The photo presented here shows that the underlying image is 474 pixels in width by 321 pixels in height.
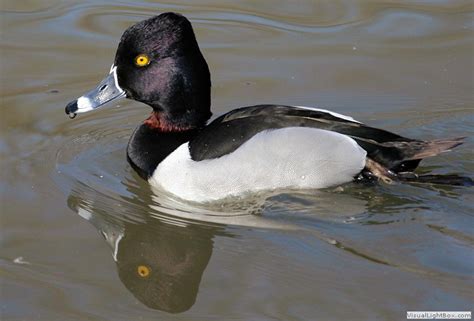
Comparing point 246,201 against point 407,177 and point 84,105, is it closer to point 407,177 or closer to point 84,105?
point 407,177

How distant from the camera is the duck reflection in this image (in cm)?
552

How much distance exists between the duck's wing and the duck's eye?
755 millimetres

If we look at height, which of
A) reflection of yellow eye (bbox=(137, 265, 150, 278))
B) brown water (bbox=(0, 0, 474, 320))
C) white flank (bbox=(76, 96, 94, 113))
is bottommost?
reflection of yellow eye (bbox=(137, 265, 150, 278))

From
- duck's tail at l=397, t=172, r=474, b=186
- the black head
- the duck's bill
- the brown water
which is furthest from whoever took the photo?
the duck's bill

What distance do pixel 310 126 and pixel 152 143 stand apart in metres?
1.27

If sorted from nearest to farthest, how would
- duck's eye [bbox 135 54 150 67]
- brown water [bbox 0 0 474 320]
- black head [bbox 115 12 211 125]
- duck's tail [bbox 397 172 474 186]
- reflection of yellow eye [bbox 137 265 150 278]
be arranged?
brown water [bbox 0 0 474 320] < reflection of yellow eye [bbox 137 265 150 278] < duck's tail [bbox 397 172 474 186] < black head [bbox 115 12 211 125] < duck's eye [bbox 135 54 150 67]

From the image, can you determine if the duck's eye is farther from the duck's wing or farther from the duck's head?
the duck's wing

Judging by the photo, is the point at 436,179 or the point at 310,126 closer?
the point at 310,126

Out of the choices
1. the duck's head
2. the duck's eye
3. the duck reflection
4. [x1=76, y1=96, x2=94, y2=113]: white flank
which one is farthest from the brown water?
the duck's eye

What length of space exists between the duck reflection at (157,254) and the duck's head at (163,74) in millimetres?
939

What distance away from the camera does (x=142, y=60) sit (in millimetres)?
6969

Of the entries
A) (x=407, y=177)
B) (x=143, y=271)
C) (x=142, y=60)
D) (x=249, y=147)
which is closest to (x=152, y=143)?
(x=142, y=60)

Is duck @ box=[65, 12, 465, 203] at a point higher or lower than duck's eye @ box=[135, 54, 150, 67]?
lower

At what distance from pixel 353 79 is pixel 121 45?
2.78 m
